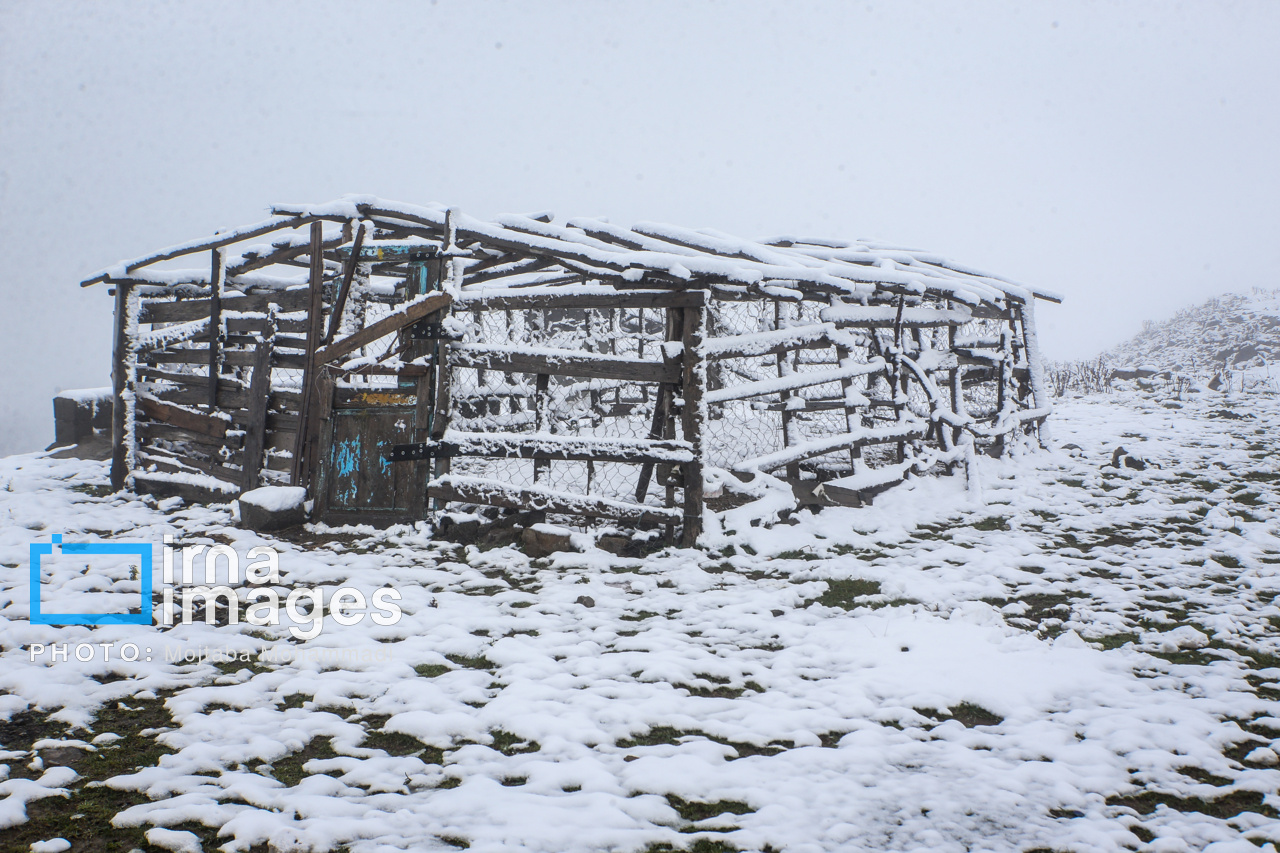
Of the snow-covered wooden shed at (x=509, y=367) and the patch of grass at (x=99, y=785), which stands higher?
the snow-covered wooden shed at (x=509, y=367)

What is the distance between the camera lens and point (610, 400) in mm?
12094

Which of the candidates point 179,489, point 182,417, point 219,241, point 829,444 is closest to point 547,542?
point 829,444

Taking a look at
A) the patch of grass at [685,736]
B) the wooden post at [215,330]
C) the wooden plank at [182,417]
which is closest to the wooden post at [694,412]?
the patch of grass at [685,736]

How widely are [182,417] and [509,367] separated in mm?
5363

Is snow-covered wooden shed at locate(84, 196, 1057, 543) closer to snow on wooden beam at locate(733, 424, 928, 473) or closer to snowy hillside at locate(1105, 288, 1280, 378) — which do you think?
snow on wooden beam at locate(733, 424, 928, 473)

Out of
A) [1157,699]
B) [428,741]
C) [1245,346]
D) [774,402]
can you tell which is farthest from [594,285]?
[1245,346]

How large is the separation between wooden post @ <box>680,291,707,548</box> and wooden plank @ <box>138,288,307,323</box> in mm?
5000

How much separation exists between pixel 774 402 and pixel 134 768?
847cm

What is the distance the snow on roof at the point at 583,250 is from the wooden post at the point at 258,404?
1.05 m

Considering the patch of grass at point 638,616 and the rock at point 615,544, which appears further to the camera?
the rock at point 615,544

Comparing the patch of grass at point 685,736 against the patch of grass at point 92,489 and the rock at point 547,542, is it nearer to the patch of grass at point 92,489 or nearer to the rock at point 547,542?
the rock at point 547,542

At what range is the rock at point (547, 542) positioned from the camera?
580cm

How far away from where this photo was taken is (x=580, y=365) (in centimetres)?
628

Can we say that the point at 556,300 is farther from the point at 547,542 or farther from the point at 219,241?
the point at 219,241
